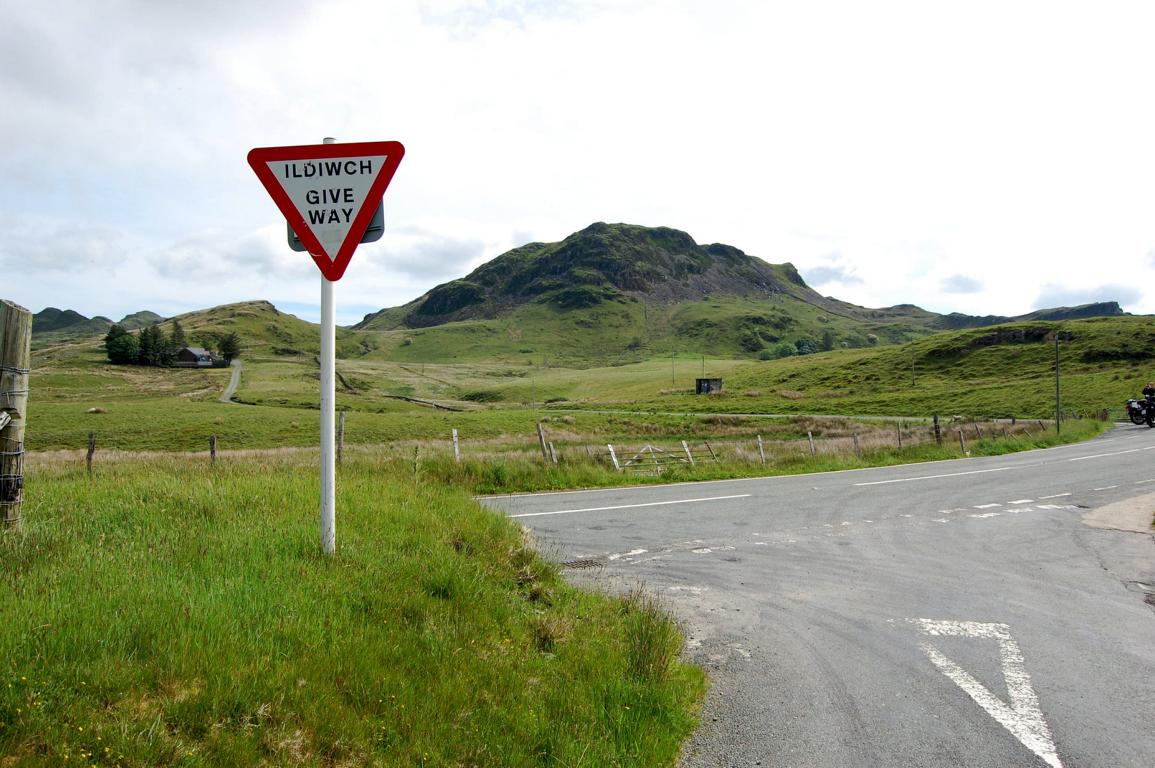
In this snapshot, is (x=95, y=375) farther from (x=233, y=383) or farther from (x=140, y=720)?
(x=140, y=720)

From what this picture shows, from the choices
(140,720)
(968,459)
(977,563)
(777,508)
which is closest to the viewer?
(140,720)

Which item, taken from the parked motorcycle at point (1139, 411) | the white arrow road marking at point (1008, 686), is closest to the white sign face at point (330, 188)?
the white arrow road marking at point (1008, 686)

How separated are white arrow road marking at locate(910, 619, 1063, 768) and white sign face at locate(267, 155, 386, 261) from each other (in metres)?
5.76

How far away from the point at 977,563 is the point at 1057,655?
3841mm

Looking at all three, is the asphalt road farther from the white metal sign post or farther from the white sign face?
the white sign face

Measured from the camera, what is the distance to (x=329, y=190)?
16.3 ft

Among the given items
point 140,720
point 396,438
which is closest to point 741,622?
point 140,720

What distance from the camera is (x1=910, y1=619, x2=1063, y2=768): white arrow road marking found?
14.7 ft

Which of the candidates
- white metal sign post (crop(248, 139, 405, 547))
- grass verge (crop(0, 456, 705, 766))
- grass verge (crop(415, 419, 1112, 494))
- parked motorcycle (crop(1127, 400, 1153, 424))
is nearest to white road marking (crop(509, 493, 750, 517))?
grass verge (crop(415, 419, 1112, 494))

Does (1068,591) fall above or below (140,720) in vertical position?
below

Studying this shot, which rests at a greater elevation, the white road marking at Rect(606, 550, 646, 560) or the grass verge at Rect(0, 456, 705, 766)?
the grass verge at Rect(0, 456, 705, 766)

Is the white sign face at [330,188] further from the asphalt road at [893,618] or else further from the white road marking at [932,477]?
the white road marking at [932,477]

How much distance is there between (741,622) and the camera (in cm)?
693

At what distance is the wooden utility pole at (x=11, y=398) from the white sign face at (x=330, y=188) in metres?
1.94
